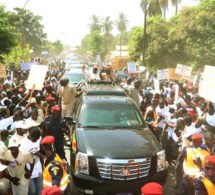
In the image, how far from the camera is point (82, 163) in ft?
17.5

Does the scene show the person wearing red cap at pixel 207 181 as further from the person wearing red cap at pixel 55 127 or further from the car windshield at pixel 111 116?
the person wearing red cap at pixel 55 127

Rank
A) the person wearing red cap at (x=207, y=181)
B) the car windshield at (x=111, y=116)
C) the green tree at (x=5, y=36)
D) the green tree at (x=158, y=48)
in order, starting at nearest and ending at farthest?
the person wearing red cap at (x=207, y=181), the car windshield at (x=111, y=116), the green tree at (x=5, y=36), the green tree at (x=158, y=48)

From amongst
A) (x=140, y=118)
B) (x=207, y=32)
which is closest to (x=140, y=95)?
(x=140, y=118)

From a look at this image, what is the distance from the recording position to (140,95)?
11.1 metres

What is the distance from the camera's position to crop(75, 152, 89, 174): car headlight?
531 centimetres

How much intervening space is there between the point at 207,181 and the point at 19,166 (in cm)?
261

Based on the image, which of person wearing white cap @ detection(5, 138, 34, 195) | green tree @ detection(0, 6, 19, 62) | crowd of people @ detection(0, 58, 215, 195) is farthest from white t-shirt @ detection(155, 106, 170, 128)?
green tree @ detection(0, 6, 19, 62)

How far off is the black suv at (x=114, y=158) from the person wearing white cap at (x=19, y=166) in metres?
0.95

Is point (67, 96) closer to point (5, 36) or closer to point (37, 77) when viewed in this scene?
point (37, 77)

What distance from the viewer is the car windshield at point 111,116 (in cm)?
654

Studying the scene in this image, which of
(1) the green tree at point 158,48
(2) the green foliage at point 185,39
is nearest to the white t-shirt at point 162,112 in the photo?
(2) the green foliage at point 185,39

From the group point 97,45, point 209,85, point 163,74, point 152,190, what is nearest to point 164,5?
point 97,45

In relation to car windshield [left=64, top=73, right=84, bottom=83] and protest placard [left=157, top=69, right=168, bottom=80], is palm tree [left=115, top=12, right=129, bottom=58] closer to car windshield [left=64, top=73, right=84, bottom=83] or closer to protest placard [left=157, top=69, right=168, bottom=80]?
car windshield [left=64, top=73, right=84, bottom=83]

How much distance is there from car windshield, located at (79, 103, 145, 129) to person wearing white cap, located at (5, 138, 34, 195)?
190 centimetres
